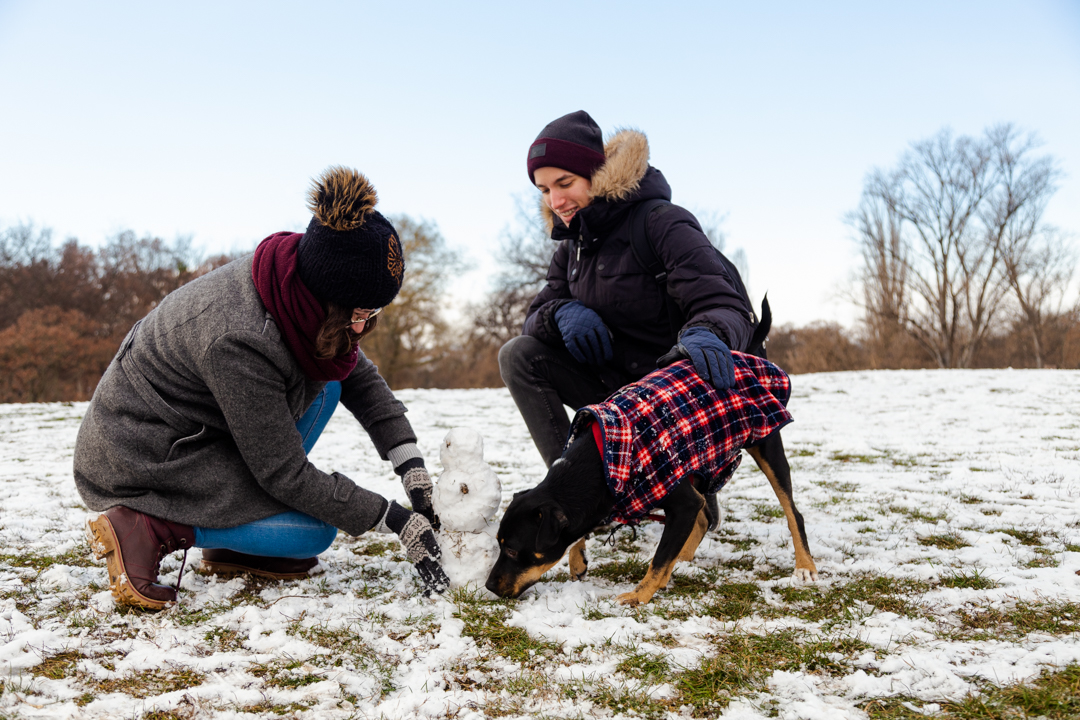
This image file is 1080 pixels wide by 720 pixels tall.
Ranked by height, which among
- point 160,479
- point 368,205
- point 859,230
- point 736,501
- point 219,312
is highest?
point 859,230

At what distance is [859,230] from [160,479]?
31.2 meters

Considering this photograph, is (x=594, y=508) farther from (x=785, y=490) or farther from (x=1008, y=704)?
(x=1008, y=704)

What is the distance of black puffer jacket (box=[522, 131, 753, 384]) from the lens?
3270 millimetres

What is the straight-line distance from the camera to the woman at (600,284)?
3.36 meters

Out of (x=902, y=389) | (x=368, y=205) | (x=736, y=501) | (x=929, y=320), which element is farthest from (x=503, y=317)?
(x=368, y=205)

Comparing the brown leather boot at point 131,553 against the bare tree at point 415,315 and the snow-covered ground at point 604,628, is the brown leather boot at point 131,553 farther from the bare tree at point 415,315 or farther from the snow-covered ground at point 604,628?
the bare tree at point 415,315

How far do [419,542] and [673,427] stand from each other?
1.18 meters

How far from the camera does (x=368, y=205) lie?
243 centimetres

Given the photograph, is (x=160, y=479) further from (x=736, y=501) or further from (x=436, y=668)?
(x=736, y=501)

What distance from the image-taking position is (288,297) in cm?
251

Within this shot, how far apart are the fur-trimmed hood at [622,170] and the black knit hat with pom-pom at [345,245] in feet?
4.69

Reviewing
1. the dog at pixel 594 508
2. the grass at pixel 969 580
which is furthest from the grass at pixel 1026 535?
the dog at pixel 594 508

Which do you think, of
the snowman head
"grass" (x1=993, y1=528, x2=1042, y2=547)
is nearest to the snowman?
the snowman head

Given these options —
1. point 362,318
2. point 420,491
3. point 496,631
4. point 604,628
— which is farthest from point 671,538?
point 362,318
